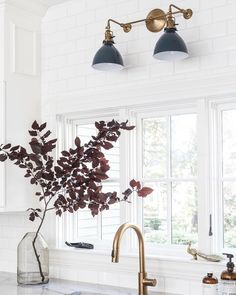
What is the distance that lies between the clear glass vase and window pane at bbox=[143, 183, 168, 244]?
0.68 metres

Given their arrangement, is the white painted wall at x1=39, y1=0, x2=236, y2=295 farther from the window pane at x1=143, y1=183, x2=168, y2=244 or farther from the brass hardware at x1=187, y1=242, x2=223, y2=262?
the window pane at x1=143, y1=183, x2=168, y2=244

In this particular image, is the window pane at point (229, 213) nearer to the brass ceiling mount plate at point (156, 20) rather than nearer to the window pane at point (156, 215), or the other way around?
the window pane at point (156, 215)

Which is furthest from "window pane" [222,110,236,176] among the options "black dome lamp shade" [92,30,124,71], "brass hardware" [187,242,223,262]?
"black dome lamp shade" [92,30,124,71]

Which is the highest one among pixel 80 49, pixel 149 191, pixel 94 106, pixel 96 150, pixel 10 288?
pixel 80 49

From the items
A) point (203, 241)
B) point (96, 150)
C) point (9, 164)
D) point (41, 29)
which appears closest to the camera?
point (203, 241)

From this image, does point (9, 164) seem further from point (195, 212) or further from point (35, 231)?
point (195, 212)

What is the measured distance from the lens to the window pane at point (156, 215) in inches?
131

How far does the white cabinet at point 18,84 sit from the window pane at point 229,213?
135 cm

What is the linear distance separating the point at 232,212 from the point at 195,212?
9.3 inches

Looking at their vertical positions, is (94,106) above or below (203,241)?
above

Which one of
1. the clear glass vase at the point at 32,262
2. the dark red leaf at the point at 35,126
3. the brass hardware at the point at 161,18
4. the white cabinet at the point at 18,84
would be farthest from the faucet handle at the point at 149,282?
the brass hardware at the point at 161,18

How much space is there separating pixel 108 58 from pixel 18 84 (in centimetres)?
80

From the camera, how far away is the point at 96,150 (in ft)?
10.8

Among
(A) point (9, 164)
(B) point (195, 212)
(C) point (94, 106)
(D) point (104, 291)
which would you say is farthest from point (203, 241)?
(A) point (9, 164)
